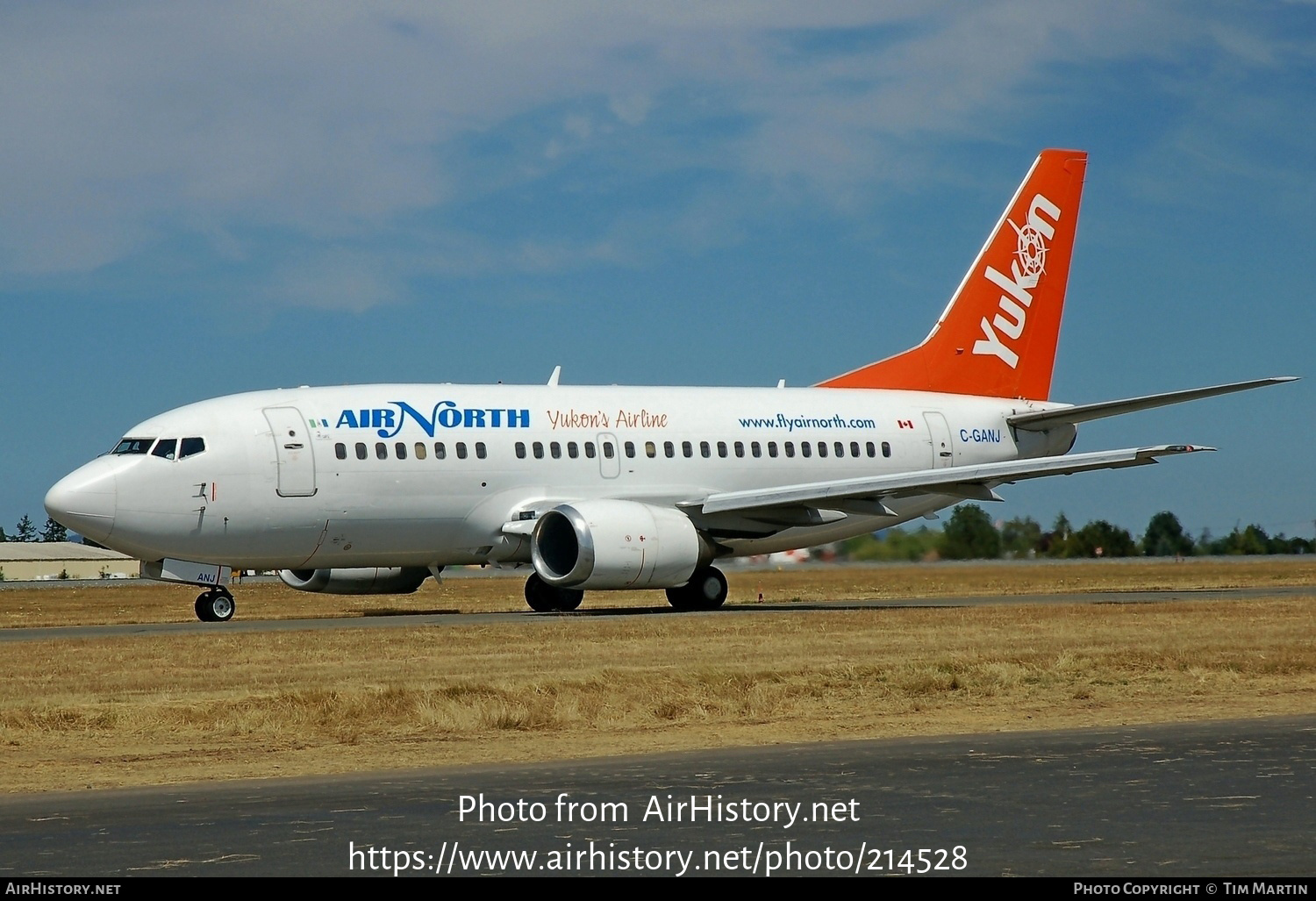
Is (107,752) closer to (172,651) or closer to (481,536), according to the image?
(172,651)

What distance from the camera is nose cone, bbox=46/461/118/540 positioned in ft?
93.5

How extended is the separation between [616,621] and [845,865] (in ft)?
65.8

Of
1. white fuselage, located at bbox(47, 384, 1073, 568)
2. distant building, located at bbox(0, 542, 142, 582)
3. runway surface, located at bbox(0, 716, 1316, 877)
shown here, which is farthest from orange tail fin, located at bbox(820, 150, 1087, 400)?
distant building, located at bbox(0, 542, 142, 582)

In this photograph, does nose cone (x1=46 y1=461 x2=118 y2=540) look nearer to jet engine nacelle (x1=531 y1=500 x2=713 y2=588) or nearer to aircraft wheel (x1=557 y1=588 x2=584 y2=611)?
jet engine nacelle (x1=531 y1=500 x2=713 y2=588)

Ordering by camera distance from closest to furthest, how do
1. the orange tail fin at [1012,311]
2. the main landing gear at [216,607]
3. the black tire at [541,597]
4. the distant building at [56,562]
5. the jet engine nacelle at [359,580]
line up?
the main landing gear at [216,607] < the black tire at [541,597] < the jet engine nacelle at [359,580] < the orange tail fin at [1012,311] < the distant building at [56,562]

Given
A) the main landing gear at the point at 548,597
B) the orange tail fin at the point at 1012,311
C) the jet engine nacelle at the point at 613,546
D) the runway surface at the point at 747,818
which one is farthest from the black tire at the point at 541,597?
the runway surface at the point at 747,818

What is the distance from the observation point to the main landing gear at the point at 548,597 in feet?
108

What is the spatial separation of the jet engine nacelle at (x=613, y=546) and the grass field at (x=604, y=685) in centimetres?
120

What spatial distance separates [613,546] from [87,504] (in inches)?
344

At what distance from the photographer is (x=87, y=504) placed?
28.5 m

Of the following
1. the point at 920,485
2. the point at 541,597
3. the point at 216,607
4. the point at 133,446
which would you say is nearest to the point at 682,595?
the point at 541,597

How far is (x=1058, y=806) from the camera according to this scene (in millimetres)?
10453

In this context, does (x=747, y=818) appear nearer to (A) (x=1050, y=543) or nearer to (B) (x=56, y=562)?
(A) (x=1050, y=543)

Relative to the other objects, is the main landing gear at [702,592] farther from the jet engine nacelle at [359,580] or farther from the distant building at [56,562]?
the distant building at [56,562]
